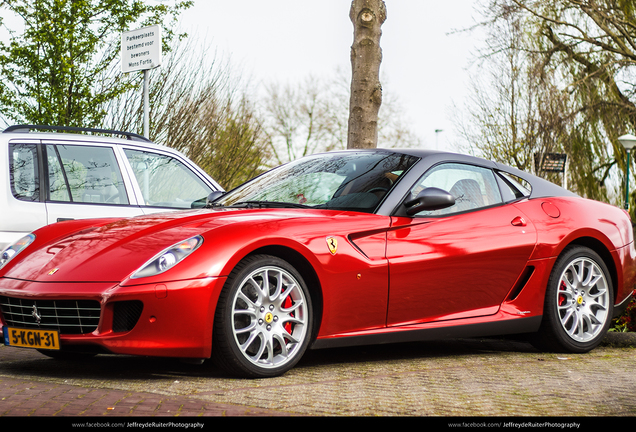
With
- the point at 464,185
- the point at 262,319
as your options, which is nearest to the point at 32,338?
the point at 262,319

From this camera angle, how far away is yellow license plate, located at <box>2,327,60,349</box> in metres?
4.41

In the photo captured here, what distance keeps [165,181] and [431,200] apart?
128 inches

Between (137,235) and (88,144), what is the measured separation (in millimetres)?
2698

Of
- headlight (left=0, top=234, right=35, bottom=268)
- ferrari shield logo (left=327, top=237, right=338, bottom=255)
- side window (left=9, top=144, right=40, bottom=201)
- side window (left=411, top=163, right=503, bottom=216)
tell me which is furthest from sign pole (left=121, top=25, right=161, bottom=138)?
ferrari shield logo (left=327, top=237, right=338, bottom=255)

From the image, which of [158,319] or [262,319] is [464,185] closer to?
[262,319]

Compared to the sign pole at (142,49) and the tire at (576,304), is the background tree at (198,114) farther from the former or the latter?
the tire at (576,304)

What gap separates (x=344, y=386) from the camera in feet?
14.3

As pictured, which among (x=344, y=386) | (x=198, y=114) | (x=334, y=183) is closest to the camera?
(x=344, y=386)

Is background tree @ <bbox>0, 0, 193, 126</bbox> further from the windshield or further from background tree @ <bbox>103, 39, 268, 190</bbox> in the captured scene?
the windshield

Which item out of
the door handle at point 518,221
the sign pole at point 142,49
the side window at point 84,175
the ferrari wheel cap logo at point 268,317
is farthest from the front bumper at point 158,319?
the sign pole at point 142,49

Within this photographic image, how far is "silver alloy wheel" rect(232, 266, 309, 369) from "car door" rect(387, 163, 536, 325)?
2.21 ft

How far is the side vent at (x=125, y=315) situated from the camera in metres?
4.27

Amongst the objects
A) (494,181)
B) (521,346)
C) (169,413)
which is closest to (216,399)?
(169,413)
